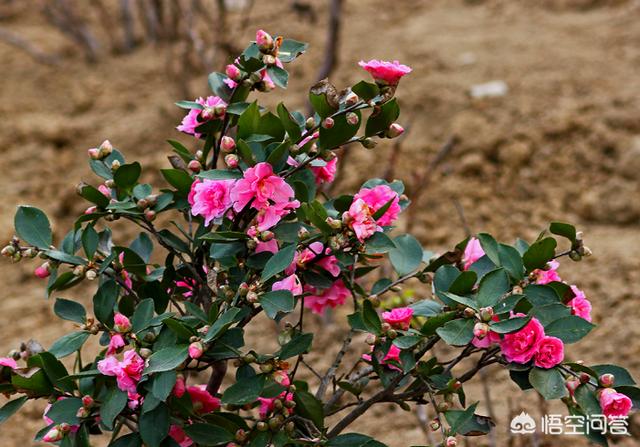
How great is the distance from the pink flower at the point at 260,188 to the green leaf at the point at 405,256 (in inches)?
13.0

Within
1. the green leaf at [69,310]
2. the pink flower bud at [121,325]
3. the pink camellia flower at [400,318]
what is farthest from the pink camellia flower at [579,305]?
the green leaf at [69,310]

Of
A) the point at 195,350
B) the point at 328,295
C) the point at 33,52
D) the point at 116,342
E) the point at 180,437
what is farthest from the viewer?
the point at 33,52

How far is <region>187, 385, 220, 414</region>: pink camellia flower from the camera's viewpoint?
1.37 meters

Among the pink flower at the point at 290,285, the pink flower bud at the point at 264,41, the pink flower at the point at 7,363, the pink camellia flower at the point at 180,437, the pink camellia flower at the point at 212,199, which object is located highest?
→ the pink flower bud at the point at 264,41

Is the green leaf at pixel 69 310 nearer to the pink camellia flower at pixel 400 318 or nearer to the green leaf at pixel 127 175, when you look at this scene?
the green leaf at pixel 127 175

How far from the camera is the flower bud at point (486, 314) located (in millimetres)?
1162

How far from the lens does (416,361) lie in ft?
4.22

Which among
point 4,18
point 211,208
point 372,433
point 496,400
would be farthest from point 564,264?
point 4,18

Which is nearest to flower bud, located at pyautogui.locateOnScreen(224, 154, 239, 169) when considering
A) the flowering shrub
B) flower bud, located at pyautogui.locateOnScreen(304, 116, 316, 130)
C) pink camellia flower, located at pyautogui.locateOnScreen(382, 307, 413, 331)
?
the flowering shrub

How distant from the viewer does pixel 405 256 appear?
1.47 metres

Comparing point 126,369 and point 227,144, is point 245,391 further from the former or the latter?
point 227,144

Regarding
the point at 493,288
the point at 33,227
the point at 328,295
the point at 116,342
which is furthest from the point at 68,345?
the point at 493,288

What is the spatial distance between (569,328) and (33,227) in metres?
0.87

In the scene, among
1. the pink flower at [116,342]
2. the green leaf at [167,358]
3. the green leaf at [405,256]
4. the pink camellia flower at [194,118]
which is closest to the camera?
the green leaf at [167,358]
